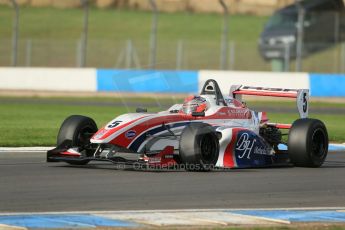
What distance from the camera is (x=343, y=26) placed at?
37625mm

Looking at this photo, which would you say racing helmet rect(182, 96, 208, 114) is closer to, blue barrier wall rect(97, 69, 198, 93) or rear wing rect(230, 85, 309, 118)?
blue barrier wall rect(97, 69, 198, 93)

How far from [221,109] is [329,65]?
94.1 ft

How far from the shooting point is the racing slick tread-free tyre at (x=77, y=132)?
14.5 meters

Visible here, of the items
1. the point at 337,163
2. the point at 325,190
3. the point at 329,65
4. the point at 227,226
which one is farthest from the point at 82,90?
the point at 227,226

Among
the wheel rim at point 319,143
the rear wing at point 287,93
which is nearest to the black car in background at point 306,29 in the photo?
the rear wing at point 287,93

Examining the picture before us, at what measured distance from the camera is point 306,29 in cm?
4000

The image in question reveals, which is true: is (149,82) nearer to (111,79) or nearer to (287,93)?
(287,93)

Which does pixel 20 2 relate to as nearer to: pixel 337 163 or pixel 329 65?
pixel 329 65

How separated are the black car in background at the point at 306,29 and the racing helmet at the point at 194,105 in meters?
21.8

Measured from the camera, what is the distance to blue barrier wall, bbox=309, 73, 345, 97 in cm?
3278

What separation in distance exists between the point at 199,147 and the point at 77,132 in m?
Answer: 2.06

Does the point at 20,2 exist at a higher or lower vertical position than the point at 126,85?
higher

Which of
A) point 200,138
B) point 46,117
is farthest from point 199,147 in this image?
point 46,117

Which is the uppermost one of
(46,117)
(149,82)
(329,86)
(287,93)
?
(329,86)
